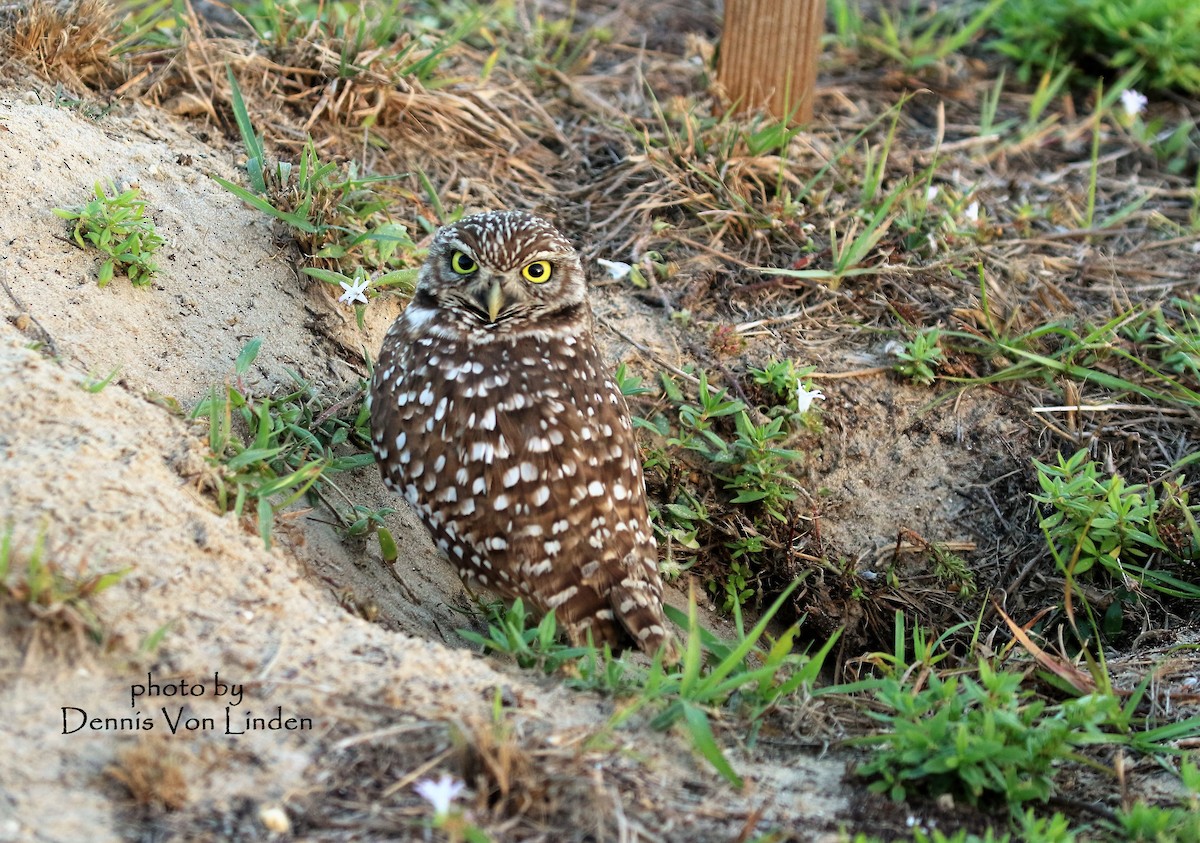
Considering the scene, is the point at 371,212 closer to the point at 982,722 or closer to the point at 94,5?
the point at 94,5

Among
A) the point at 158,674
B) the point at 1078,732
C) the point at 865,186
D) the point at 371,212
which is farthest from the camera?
the point at 865,186

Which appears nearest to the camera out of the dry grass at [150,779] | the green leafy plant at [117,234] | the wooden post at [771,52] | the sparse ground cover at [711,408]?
the dry grass at [150,779]

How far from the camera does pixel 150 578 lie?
276 cm

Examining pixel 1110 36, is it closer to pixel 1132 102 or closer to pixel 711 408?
pixel 1132 102

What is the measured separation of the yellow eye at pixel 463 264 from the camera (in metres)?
3.67

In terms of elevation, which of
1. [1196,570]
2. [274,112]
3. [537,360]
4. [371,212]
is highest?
[274,112]

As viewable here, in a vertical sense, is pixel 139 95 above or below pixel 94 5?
below

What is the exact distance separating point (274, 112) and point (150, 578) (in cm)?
276

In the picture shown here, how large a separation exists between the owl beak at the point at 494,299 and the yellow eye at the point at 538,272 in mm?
117

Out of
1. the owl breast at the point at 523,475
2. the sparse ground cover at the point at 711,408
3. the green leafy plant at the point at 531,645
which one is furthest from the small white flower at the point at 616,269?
the green leafy plant at the point at 531,645

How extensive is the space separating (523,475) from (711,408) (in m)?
1.19

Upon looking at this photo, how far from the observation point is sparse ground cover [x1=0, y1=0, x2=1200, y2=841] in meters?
2.66

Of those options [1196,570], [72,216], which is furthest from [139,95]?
[1196,570]

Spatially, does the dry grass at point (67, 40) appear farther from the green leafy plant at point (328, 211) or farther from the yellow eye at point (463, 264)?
the yellow eye at point (463, 264)
